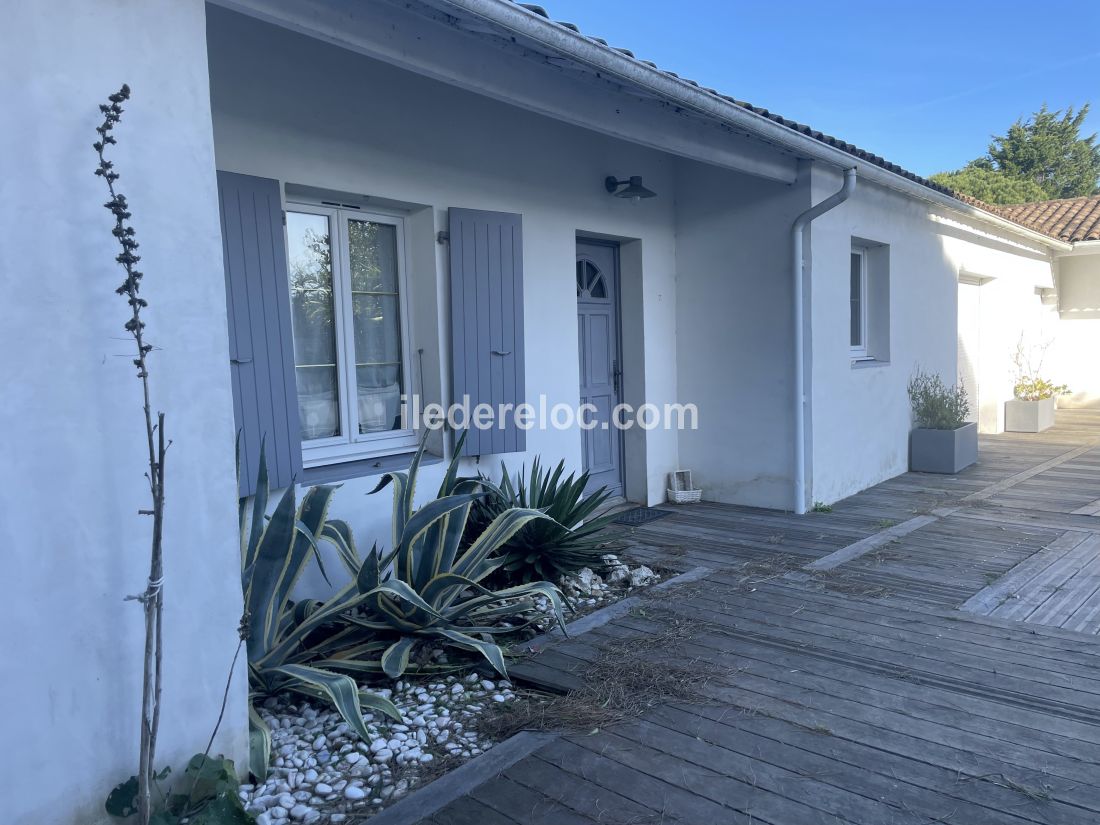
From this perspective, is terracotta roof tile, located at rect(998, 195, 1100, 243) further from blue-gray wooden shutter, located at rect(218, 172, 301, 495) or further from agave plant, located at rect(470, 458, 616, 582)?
blue-gray wooden shutter, located at rect(218, 172, 301, 495)

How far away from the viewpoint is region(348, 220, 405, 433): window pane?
4570 mm

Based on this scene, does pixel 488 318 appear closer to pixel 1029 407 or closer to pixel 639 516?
pixel 639 516

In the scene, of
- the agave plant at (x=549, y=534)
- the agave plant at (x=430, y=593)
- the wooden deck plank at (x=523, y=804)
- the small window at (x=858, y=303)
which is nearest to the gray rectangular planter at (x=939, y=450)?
the small window at (x=858, y=303)

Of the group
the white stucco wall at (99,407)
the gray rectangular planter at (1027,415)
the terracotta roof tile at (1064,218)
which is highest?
the terracotta roof tile at (1064,218)

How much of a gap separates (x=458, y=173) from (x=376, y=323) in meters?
1.08

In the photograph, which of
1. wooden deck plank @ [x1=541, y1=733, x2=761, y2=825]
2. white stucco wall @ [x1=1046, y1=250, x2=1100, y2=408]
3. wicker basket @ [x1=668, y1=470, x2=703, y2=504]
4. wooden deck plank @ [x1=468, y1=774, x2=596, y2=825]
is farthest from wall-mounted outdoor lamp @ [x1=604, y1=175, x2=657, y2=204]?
white stucco wall @ [x1=1046, y1=250, x2=1100, y2=408]

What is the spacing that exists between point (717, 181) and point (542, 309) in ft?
6.91

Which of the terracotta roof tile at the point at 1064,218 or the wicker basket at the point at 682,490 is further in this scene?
the terracotta roof tile at the point at 1064,218

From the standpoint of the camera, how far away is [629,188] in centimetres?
587

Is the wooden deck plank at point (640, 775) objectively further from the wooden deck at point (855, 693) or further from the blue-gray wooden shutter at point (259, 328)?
the blue-gray wooden shutter at point (259, 328)

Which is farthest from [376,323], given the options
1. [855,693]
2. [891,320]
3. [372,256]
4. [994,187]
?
[994,187]

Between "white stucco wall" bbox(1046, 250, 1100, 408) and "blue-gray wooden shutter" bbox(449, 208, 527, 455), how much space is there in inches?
450

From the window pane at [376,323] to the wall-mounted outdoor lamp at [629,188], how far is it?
1.96 metres

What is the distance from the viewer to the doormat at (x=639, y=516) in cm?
599
